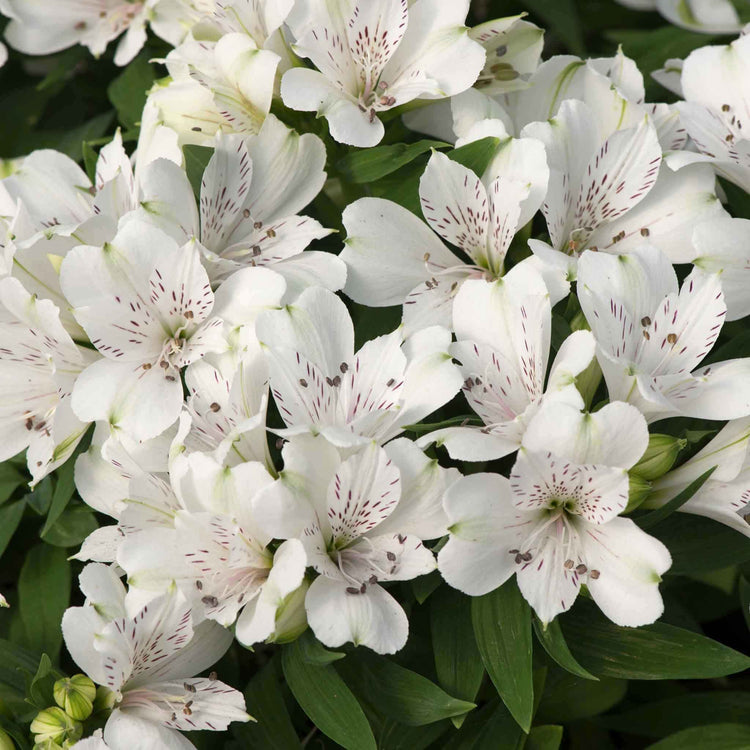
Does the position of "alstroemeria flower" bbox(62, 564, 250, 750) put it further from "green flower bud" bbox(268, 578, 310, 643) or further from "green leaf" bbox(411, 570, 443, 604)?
"green leaf" bbox(411, 570, 443, 604)

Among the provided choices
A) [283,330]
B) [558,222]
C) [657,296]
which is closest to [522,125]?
[558,222]

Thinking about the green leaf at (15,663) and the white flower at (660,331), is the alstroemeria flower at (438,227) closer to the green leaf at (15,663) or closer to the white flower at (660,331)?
the white flower at (660,331)

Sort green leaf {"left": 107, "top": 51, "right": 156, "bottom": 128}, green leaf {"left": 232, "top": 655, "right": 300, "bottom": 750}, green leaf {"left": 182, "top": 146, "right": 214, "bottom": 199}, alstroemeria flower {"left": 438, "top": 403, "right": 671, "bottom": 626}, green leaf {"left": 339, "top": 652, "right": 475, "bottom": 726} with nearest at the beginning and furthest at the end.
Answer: alstroemeria flower {"left": 438, "top": 403, "right": 671, "bottom": 626} → green leaf {"left": 339, "top": 652, "right": 475, "bottom": 726} → green leaf {"left": 232, "top": 655, "right": 300, "bottom": 750} → green leaf {"left": 182, "top": 146, "right": 214, "bottom": 199} → green leaf {"left": 107, "top": 51, "right": 156, "bottom": 128}

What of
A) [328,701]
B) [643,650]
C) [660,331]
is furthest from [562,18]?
[328,701]

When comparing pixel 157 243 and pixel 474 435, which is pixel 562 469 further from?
pixel 157 243

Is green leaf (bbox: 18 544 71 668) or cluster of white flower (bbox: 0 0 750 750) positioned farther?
green leaf (bbox: 18 544 71 668)

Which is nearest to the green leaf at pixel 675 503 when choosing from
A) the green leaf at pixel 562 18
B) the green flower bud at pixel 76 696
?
the green flower bud at pixel 76 696

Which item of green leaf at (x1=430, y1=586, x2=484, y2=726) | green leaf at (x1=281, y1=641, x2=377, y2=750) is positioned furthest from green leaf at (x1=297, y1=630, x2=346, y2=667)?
green leaf at (x1=430, y1=586, x2=484, y2=726)
